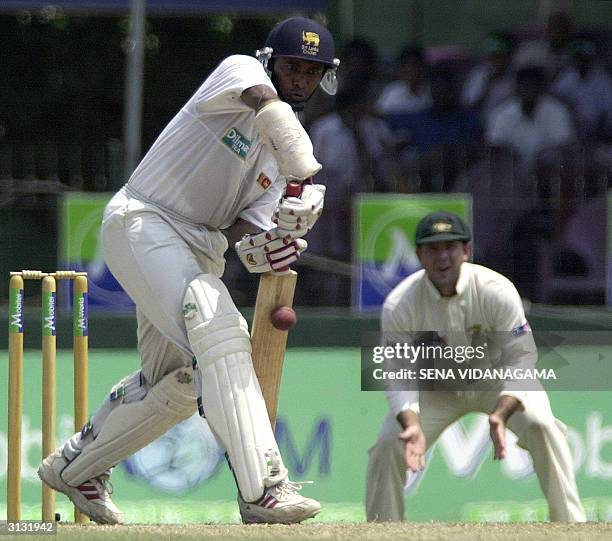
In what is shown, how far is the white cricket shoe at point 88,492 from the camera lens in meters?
5.36

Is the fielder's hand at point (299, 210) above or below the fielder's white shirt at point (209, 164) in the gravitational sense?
below

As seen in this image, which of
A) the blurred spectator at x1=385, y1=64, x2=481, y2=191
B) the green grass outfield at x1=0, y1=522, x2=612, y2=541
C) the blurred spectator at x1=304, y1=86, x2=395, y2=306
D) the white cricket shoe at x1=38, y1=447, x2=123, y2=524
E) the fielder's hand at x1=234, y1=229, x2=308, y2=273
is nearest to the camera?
the green grass outfield at x1=0, y1=522, x2=612, y2=541

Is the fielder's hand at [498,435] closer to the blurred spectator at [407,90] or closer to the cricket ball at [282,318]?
the cricket ball at [282,318]

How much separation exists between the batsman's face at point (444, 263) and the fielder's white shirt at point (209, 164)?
5.55 feet

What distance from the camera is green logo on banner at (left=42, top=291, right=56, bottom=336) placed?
5613 millimetres

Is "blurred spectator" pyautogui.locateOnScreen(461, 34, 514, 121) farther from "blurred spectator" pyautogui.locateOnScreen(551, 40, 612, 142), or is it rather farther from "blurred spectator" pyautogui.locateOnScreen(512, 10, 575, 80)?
"blurred spectator" pyautogui.locateOnScreen(551, 40, 612, 142)

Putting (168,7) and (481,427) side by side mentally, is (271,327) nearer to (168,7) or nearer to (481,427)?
(481,427)

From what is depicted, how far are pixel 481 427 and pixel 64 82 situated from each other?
7471 mm

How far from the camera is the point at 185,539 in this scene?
14.4 ft

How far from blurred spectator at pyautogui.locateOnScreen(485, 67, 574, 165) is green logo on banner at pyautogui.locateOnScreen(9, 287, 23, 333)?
13.1 ft

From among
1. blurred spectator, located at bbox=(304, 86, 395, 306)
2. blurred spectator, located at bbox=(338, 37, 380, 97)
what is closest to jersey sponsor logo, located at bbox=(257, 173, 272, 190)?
blurred spectator, located at bbox=(304, 86, 395, 306)

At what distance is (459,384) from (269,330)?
201cm

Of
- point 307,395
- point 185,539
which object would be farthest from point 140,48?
point 185,539

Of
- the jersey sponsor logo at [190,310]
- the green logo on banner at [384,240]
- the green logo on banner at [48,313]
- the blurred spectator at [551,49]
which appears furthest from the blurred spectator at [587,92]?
the jersey sponsor logo at [190,310]
